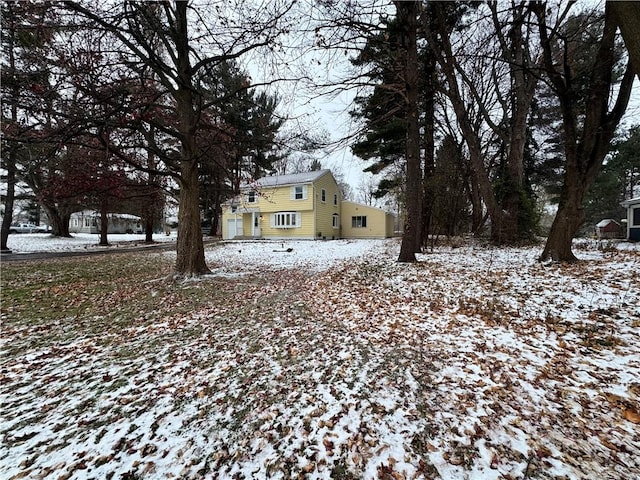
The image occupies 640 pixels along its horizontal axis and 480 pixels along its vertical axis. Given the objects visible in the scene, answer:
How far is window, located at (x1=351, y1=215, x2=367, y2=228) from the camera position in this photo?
27803mm

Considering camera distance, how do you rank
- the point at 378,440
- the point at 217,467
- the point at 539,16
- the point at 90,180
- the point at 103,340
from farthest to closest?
the point at 90,180 < the point at 539,16 < the point at 103,340 < the point at 378,440 < the point at 217,467

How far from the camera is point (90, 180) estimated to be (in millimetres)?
8336

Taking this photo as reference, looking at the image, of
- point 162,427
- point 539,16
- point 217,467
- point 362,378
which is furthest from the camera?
point 539,16

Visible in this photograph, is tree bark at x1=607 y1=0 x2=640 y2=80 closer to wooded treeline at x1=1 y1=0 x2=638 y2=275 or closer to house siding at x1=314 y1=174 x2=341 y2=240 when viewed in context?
wooded treeline at x1=1 y1=0 x2=638 y2=275

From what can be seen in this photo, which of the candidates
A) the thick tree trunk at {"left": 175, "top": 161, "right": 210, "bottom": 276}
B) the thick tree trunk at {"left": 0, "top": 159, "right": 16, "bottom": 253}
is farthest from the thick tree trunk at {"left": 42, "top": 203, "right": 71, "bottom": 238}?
the thick tree trunk at {"left": 175, "top": 161, "right": 210, "bottom": 276}

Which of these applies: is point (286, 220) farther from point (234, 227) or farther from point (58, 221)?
point (58, 221)

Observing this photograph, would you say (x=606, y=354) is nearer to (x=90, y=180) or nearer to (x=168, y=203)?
(x=90, y=180)

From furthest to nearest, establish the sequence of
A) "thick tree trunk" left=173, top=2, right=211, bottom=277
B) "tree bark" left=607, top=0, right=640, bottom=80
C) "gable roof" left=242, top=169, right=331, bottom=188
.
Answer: "gable roof" left=242, top=169, right=331, bottom=188, "thick tree trunk" left=173, top=2, right=211, bottom=277, "tree bark" left=607, top=0, right=640, bottom=80

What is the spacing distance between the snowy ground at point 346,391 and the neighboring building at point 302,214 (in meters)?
19.5

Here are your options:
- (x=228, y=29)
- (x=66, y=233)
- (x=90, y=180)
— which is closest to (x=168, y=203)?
(x=66, y=233)

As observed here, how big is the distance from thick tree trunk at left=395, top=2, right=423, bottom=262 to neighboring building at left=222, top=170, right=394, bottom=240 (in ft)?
50.6

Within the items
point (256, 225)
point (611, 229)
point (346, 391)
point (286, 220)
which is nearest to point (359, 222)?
point (286, 220)

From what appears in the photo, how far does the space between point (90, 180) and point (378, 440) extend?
33.3 feet

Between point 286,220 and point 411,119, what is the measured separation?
693 inches
